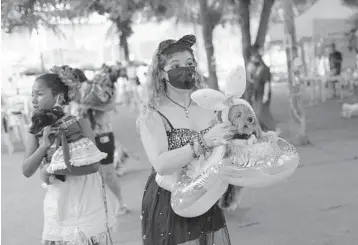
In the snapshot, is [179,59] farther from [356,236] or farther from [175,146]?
[356,236]

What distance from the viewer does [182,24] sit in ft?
61.2

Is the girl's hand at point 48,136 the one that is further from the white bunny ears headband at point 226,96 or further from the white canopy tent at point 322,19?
the white canopy tent at point 322,19

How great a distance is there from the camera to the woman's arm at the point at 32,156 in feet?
9.45

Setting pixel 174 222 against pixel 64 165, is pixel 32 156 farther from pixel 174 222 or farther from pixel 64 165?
pixel 174 222

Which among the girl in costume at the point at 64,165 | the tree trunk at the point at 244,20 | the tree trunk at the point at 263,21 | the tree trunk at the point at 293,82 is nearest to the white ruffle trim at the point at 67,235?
the girl in costume at the point at 64,165

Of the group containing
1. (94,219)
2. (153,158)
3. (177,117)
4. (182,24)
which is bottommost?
(94,219)

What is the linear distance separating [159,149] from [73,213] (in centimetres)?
105

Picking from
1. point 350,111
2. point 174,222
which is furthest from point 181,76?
point 350,111

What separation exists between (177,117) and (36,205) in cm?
462

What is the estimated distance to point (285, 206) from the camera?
5.36 meters

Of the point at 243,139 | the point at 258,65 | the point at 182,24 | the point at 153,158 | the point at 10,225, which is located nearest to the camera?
the point at 243,139

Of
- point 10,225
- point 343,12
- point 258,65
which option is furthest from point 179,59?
point 343,12

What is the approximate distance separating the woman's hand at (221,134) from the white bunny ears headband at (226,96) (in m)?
0.03

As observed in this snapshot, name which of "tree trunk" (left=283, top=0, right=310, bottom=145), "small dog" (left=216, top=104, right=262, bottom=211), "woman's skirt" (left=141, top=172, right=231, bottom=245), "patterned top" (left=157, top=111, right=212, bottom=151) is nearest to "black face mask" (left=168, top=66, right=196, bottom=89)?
"patterned top" (left=157, top=111, right=212, bottom=151)
